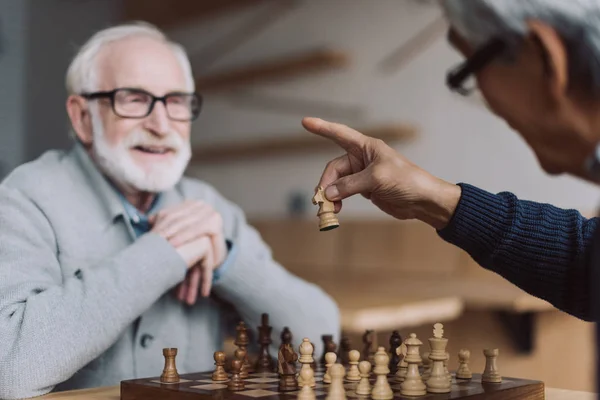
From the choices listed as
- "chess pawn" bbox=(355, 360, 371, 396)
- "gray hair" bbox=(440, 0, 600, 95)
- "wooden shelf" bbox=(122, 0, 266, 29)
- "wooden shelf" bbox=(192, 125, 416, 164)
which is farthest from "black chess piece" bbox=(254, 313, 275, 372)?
"wooden shelf" bbox=(122, 0, 266, 29)

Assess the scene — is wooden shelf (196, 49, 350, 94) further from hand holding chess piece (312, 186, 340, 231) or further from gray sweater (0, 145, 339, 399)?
hand holding chess piece (312, 186, 340, 231)

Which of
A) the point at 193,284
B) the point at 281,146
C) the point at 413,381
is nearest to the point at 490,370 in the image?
the point at 413,381

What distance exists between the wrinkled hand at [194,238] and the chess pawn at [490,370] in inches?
22.5

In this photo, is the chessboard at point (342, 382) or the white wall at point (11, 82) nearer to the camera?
→ the chessboard at point (342, 382)

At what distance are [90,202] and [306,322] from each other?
0.52m

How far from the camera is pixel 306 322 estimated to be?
1602 millimetres

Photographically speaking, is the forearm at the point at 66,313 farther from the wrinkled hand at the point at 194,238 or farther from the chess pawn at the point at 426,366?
the chess pawn at the point at 426,366

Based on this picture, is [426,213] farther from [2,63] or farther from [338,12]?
[338,12]

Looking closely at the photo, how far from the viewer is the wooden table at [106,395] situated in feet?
3.73

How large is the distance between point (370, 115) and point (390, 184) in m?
2.73

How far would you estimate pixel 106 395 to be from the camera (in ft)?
3.80

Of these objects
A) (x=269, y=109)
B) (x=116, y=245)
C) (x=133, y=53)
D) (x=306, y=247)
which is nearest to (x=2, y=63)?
(x=133, y=53)

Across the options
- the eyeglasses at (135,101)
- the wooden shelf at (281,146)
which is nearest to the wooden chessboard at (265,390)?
the eyeglasses at (135,101)

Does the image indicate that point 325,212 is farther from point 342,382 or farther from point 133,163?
point 133,163
